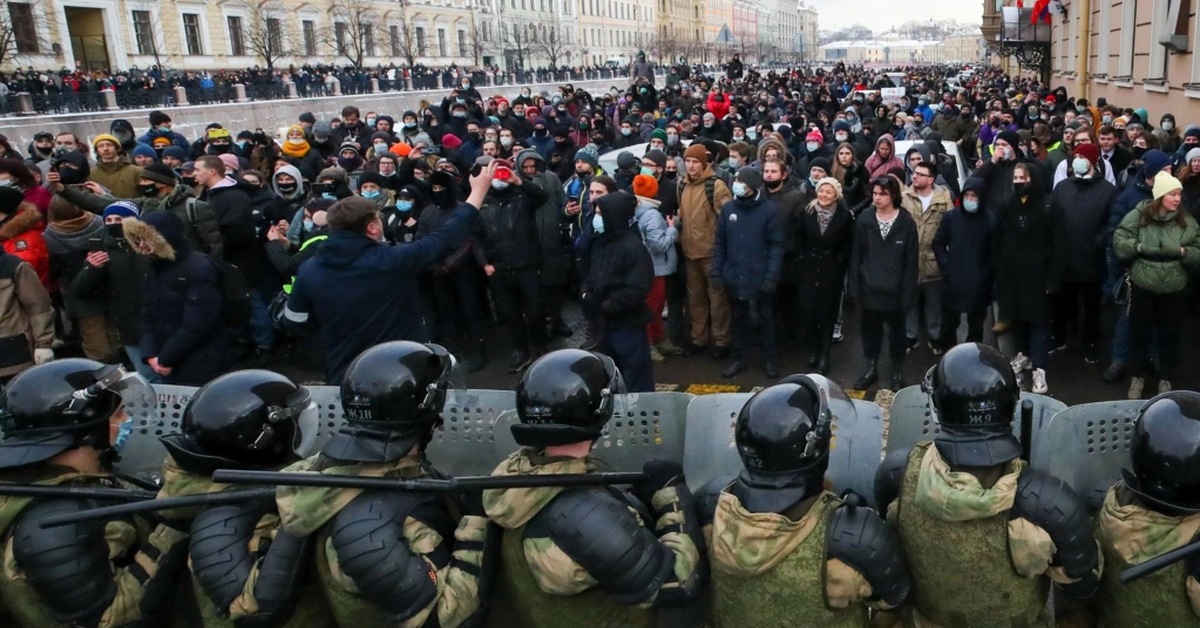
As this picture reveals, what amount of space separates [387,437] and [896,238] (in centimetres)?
463

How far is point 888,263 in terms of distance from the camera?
20.3ft

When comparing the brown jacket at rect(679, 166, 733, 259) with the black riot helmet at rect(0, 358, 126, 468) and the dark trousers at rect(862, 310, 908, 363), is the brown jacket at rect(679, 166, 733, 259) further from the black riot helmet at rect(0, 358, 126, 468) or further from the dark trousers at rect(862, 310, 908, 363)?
the black riot helmet at rect(0, 358, 126, 468)

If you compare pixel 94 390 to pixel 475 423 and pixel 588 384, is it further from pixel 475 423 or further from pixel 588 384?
pixel 588 384

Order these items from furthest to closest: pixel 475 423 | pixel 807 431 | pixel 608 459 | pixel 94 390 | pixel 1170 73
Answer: pixel 1170 73
pixel 475 423
pixel 608 459
pixel 94 390
pixel 807 431

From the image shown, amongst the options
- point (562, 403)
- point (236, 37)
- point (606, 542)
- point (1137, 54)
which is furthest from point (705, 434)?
point (236, 37)

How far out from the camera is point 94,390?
9.46 ft

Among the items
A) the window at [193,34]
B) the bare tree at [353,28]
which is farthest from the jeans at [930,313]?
the window at [193,34]

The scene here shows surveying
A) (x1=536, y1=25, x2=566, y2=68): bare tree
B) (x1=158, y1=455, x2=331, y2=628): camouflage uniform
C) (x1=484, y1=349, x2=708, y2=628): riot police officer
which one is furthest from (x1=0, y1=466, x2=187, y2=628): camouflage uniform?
(x1=536, y1=25, x2=566, y2=68): bare tree

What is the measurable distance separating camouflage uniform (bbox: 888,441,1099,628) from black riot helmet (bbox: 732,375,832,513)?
0.34m

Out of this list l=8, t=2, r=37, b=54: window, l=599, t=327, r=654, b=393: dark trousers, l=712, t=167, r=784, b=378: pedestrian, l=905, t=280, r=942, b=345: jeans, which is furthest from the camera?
l=8, t=2, r=37, b=54: window

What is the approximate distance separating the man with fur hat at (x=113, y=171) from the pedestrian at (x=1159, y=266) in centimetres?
906

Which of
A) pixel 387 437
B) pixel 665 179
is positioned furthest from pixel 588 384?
pixel 665 179

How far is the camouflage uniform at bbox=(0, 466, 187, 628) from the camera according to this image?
265 centimetres

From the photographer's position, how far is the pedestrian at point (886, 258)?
6.16 m
